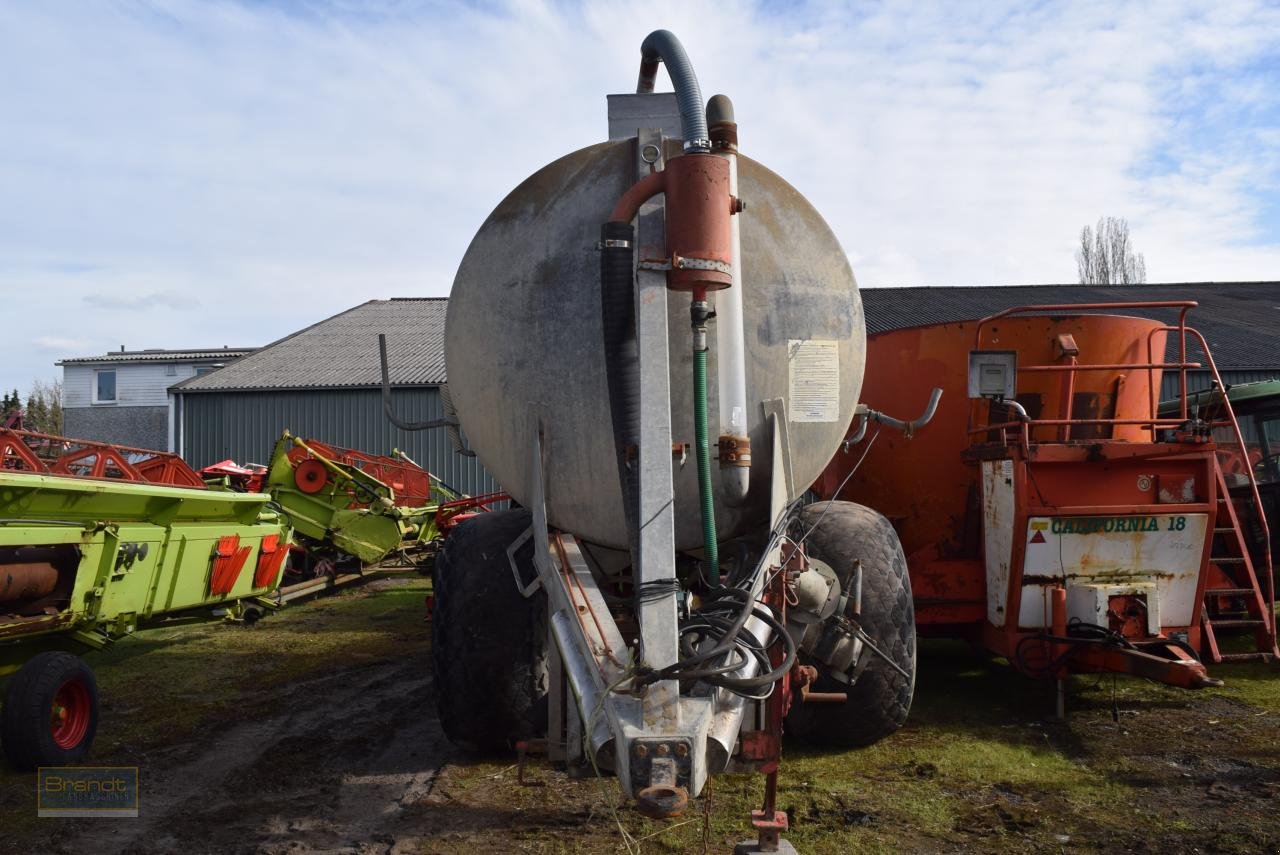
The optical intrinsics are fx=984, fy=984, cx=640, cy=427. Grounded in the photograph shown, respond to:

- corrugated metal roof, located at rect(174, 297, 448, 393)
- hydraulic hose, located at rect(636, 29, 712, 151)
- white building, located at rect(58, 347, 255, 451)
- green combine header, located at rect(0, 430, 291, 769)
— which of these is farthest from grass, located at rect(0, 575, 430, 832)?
white building, located at rect(58, 347, 255, 451)

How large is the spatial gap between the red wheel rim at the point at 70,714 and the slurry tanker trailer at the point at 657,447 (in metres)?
2.02

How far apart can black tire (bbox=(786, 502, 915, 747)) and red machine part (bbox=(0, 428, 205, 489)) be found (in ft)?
14.5

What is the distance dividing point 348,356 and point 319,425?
2587 millimetres

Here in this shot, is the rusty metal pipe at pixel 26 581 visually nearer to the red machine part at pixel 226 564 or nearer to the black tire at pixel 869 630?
the red machine part at pixel 226 564

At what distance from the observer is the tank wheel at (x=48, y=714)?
4.65 metres

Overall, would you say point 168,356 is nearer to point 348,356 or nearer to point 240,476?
point 348,356

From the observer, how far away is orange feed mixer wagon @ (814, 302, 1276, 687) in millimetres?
5344

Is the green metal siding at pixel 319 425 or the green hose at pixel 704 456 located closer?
the green hose at pixel 704 456

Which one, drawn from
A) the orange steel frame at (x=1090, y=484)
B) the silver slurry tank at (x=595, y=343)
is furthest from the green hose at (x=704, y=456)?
the orange steel frame at (x=1090, y=484)

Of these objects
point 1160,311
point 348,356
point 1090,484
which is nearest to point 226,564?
point 1090,484

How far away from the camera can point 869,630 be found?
A: 460cm

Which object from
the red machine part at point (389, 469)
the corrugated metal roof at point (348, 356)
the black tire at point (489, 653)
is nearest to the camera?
the black tire at point (489, 653)

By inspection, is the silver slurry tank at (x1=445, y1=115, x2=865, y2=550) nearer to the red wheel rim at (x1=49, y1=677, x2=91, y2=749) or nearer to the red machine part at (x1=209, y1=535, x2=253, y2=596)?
the red wheel rim at (x1=49, y1=677, x2=91, y2=749)

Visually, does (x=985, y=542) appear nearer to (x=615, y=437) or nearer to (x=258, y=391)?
(x=615, y=437)
